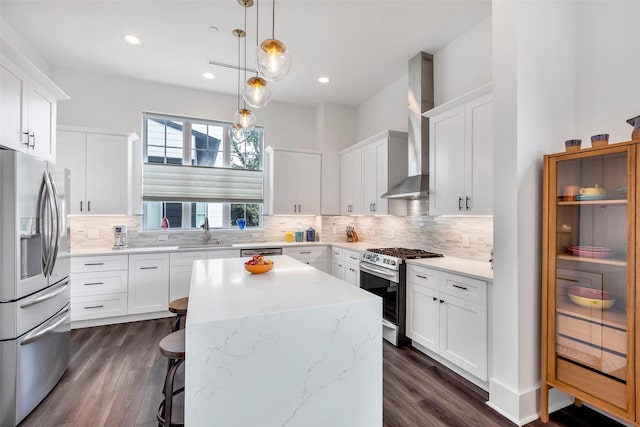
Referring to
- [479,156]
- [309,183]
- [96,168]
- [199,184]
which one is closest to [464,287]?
[479,156]

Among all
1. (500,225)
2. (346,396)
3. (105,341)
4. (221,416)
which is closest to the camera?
(221,416)

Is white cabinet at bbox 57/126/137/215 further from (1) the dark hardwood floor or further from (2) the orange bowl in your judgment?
(2) the orange bowl

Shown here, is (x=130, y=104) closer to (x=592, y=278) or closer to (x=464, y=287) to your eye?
(x=464, y=287)

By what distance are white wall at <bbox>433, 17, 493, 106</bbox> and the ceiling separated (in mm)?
98

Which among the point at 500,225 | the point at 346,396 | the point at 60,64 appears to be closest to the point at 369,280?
the point at 500,225

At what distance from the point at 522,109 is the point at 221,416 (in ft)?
8.49

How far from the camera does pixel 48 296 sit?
7.64ft

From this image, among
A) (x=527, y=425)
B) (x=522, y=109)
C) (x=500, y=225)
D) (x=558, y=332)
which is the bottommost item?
(x=527, y=425)

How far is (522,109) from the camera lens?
6.91 feet

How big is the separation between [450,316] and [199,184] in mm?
3950

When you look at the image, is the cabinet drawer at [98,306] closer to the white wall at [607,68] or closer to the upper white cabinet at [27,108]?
the upper white cabinet at [27,108]

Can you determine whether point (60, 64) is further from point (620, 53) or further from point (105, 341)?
point (620, 53)

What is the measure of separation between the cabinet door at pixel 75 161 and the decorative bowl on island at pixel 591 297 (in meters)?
5.06

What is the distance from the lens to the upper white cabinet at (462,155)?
262cm
